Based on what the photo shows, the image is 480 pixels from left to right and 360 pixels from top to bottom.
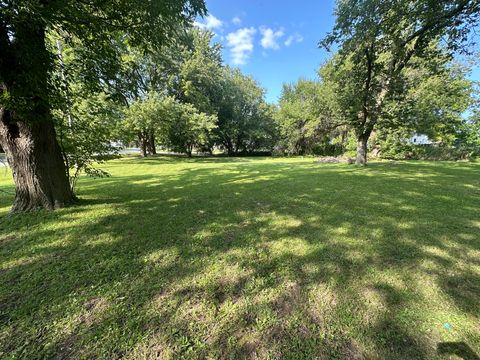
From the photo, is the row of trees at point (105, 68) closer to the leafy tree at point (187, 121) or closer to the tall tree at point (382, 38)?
the tall tree at point (382, 38)

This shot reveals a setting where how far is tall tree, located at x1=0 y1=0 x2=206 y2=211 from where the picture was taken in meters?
3.03

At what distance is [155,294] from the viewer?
222 centimetres

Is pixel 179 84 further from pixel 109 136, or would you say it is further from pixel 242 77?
pixel 109 136

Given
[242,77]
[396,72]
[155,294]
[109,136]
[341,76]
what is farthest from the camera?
[242,77]

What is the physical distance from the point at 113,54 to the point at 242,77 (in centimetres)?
2924

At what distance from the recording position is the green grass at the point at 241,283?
1.72m

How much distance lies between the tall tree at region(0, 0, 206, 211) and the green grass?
68cm

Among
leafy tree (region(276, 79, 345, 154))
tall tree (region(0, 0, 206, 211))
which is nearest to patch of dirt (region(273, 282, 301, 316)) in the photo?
tall tree (region(0, 0, 206, 211))

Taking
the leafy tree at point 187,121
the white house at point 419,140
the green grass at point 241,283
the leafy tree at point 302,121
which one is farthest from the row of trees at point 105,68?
the leafy tree at point 302,121

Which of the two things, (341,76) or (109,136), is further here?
(341,76)

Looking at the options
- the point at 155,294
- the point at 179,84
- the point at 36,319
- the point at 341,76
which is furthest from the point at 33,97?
the point at 179,84

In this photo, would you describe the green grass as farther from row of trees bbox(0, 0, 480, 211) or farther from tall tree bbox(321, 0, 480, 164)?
tall tree bbox(321, 0, 480, 164)

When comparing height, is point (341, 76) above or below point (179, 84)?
below

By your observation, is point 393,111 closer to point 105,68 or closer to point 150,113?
point 105,68
